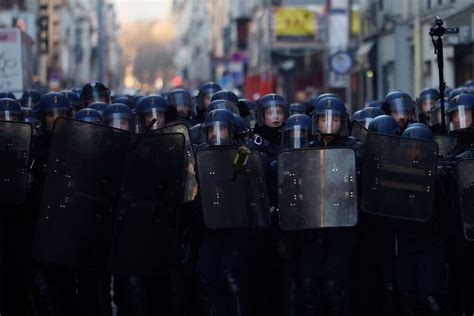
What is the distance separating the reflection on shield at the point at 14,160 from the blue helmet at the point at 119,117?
104 centimetres

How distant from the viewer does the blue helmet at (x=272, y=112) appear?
11250 mm

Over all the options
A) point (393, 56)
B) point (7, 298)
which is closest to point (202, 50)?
point (393, 56)

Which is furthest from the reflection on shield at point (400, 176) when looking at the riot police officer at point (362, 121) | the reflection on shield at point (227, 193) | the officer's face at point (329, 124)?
the riot police officer at point (362, 121)

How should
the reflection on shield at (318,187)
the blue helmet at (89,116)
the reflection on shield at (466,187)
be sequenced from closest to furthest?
the reflection on shield at (466,187)
the reflection on shield at (318,187)
the blue helmet at (89,116)

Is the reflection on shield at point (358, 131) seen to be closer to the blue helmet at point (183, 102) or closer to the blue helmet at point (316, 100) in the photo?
the blue helmet at point (316, 100)

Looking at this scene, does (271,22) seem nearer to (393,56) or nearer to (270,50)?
(270,50)

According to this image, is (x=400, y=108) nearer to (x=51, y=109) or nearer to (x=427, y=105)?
(x=427, y=105)

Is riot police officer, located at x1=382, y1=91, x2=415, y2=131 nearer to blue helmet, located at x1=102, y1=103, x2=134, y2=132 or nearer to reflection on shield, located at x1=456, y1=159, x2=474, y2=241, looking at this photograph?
blue helmet, located at x1=102, y1=103, x2=134, y2=132

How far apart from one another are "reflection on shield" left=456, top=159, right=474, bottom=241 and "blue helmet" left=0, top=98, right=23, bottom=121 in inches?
146

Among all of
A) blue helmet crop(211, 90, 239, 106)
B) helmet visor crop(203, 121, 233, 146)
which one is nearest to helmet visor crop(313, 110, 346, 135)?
helmet visor crop(203, 121, 233, 146)

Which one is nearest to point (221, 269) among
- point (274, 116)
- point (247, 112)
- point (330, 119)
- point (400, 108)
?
point (330, 119)

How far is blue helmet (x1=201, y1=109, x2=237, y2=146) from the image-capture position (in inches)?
392

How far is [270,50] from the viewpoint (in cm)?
5262

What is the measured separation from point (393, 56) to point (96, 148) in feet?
83.0
